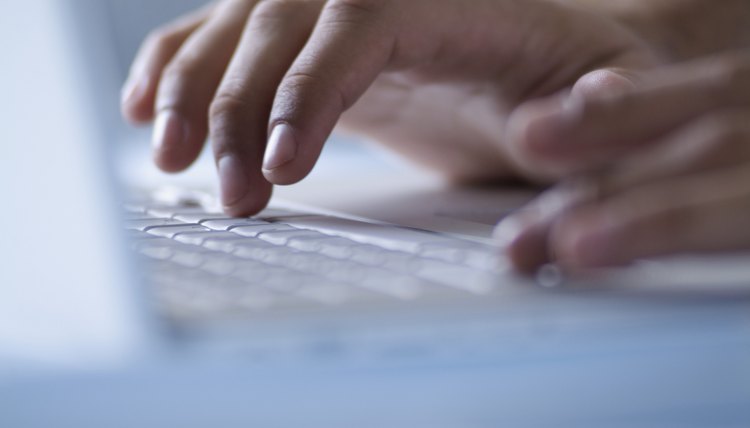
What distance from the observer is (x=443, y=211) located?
2.06 ft

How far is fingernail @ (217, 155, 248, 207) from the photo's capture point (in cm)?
58

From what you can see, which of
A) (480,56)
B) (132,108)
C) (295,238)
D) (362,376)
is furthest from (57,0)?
(362,376)

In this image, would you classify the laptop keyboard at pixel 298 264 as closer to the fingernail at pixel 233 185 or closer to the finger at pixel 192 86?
the fingernail at pixel 233 185

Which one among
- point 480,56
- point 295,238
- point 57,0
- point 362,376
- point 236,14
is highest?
point 57,0

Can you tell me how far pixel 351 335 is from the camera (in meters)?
0.30

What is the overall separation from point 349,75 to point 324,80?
3 centimetres

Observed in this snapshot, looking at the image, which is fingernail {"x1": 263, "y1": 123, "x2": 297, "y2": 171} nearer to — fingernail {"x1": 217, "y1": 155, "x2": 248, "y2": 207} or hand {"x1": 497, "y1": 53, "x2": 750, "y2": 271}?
fingernail {"x1": 217, "y1": 155, "x2": 248, "y2": 207}

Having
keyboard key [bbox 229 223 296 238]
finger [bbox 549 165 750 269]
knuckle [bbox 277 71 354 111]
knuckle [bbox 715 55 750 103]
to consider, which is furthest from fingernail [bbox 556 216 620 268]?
knuckle [bbox 277 71 354 111]

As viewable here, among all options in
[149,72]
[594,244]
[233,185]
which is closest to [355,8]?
[233,185]

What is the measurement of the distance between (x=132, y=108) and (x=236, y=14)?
14 cm

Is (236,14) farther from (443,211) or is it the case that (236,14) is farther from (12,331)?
(12,331)

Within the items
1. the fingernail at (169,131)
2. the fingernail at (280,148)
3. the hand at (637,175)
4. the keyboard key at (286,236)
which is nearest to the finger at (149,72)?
the fingernail at (169,131)

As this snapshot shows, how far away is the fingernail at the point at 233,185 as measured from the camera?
579 millimetres

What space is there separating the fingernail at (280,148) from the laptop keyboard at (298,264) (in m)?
0.05
